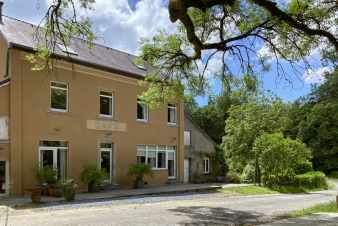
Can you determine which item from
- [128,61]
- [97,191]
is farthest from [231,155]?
[97,191]

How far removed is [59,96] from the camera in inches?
1076

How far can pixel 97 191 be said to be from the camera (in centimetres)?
2772

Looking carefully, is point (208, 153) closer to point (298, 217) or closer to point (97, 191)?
point (97, 191)

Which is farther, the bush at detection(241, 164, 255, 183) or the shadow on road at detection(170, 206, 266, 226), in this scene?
the bush at detection(241, 164, 255, 183)

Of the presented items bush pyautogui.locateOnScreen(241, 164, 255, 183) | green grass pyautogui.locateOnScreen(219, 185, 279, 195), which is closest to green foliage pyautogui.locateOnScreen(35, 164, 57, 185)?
green grass pyautogui.locateOnScreen(219, 185, 279, 195)

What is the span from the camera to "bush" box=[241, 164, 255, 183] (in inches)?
1486

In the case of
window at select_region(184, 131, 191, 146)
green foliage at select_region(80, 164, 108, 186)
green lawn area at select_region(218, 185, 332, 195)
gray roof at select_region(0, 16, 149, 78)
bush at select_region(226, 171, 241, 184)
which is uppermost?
gray roof at select_region(0, 16, 149, 78)

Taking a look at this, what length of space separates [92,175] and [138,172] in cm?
434

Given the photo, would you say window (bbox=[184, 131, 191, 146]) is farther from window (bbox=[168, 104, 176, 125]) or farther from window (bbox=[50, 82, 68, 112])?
window (bbox=[50, 82, 68, 112])

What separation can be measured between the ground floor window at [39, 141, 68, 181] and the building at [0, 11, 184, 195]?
1.9 inches

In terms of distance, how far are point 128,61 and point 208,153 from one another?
12.4 metres

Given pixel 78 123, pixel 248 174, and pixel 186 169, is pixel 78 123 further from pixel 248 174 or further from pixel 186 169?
pixel 248 174

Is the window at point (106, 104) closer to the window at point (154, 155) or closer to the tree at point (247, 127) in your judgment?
the window at point (154, 155)

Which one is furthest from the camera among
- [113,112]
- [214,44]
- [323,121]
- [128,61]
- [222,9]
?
[323,121]
